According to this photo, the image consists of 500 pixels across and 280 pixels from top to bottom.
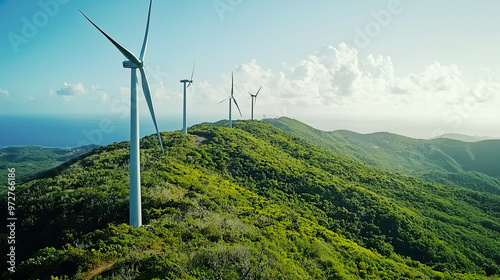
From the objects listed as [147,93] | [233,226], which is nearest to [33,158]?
[147,93]

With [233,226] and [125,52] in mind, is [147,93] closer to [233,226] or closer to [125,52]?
[125,52]

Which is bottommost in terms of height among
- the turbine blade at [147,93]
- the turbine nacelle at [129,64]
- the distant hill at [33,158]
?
the distant hill at [33,158]

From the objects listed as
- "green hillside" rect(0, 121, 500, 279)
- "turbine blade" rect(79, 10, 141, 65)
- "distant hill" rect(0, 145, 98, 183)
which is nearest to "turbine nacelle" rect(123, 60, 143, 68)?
"turbine blade" rect(79, 10, 141, 65)

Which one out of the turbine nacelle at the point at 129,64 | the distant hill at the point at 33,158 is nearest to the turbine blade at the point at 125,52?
the turbine nacelle at the point at 129,64

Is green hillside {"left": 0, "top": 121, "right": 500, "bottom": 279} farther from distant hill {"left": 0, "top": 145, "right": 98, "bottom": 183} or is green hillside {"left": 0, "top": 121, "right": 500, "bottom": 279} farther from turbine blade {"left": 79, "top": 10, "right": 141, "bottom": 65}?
distant hill {"left": 0, "top": 145, "right": 98, "bottom": 183}

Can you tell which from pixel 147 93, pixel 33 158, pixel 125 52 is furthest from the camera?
pixel 33 158

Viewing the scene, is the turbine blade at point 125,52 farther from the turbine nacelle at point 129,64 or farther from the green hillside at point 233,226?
the green hillside at point 233,226

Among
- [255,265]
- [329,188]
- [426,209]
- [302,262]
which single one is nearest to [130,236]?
[255,265]

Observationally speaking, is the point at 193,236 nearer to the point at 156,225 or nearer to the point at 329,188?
the point at 156,225
